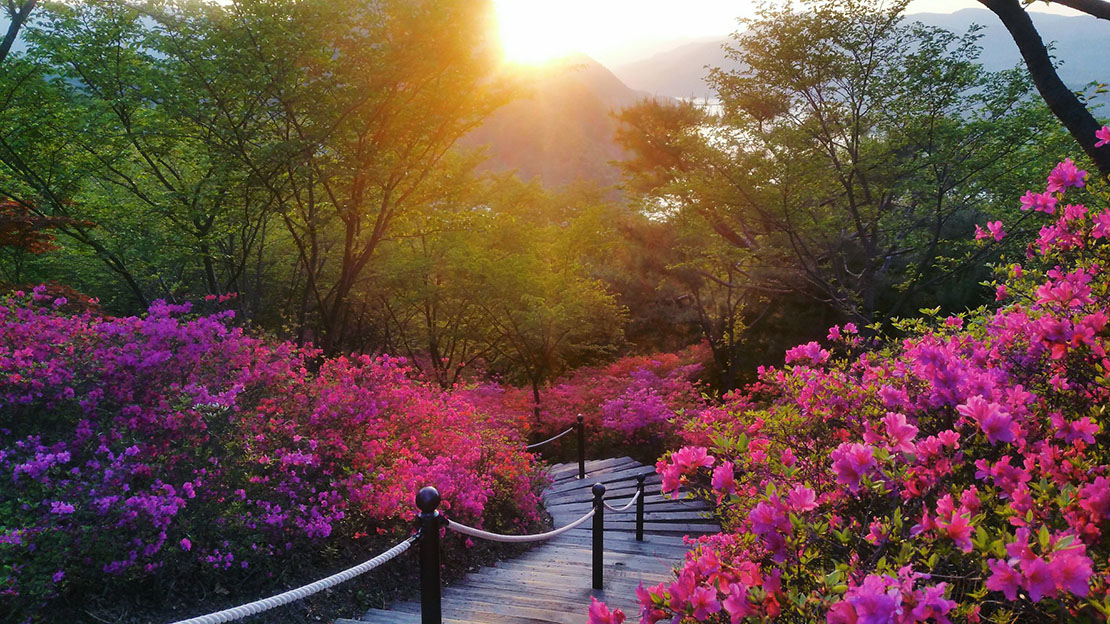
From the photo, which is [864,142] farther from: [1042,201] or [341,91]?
[1042,201]

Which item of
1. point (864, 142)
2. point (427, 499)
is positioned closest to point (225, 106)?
Result: point (427, 499)

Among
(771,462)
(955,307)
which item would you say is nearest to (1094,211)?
(771,462)

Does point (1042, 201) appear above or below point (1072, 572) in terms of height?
above

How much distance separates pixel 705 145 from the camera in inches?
587

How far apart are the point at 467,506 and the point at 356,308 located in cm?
1509

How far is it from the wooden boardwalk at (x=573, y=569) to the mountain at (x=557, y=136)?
75957 millimetres

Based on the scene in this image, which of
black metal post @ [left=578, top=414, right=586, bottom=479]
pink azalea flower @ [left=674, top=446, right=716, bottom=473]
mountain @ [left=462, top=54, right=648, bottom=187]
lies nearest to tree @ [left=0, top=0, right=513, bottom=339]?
black metal post @ [left=578, top=414, right=586, bottom=479]

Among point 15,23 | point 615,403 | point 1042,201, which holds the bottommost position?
point 615,403

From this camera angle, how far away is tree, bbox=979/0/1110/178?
383 cm

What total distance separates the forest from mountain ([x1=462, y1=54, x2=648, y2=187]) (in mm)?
62020

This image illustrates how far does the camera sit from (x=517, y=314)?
1648cm

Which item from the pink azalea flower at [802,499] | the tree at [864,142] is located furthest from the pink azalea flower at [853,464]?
the tree at [864,142]

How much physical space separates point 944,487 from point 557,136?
314 feet

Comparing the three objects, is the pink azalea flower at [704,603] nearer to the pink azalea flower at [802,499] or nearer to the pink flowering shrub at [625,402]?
the pink azalea flower at [802,499]
